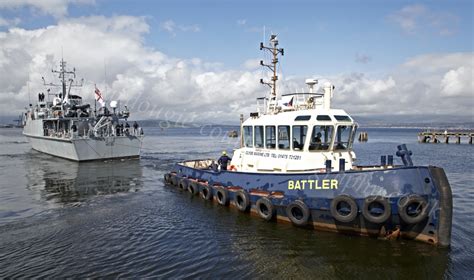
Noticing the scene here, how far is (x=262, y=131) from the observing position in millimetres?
13289

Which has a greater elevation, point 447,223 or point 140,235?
point 447,223

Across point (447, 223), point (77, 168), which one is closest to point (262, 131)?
point (447, 223)

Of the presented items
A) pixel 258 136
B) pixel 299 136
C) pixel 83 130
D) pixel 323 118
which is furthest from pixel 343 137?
pixel 83 130

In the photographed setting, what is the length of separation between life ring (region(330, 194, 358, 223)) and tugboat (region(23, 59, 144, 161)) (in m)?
26.6

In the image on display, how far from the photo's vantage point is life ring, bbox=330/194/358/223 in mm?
9672

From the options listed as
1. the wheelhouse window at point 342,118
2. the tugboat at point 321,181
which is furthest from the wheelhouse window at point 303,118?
the wheelhouse window at point 342,118

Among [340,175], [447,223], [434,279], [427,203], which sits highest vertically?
[340,175]

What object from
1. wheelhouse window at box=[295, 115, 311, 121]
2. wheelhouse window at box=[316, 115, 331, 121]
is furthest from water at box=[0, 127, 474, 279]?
wheelhouse window at box=[316, 115, 331, 121]

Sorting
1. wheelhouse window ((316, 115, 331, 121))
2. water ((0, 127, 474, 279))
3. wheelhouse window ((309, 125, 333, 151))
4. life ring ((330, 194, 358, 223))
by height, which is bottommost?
water ((0, 127, 474, 279))

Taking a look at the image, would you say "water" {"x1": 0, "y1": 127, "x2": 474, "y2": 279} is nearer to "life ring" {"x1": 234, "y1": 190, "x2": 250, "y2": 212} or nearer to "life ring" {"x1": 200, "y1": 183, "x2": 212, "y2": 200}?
"life ring" {"x1": 200, "y1": 183, "x2": 212, "y2": 200}

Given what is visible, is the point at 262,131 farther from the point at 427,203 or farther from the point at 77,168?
the point at 77,168

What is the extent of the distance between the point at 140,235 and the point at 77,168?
19.6 meters

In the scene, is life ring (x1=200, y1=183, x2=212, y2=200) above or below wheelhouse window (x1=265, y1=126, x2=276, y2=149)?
below

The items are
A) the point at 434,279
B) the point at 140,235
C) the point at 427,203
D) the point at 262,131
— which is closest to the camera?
the point at 434,279
